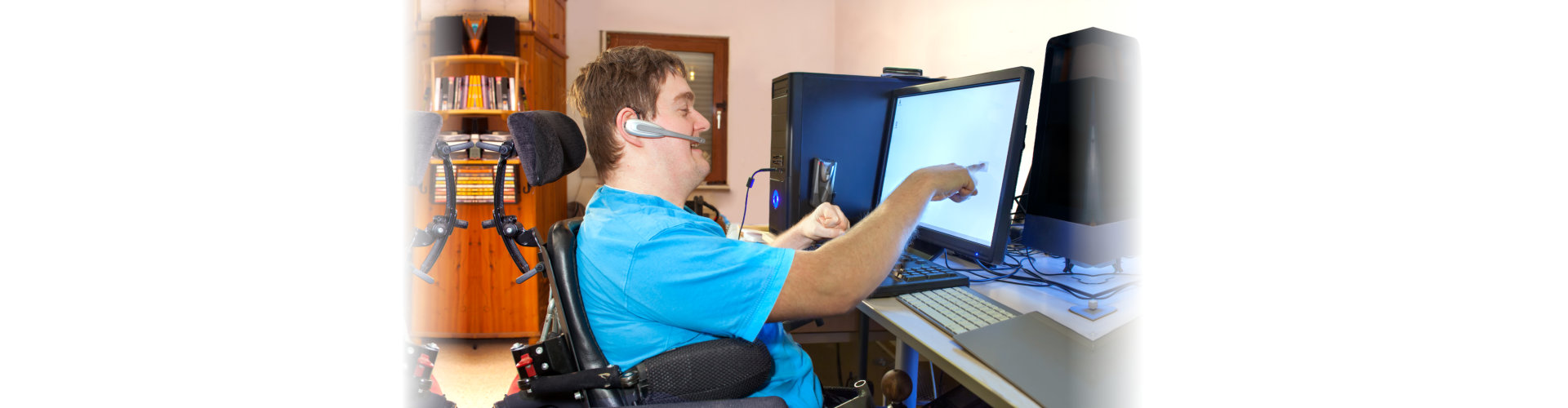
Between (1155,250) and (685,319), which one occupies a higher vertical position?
(1155,250)

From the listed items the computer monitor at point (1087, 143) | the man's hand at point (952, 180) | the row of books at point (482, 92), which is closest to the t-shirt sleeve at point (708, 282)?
the man's hand at point (952, 180)

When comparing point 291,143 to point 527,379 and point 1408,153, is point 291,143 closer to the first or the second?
point 1408,153

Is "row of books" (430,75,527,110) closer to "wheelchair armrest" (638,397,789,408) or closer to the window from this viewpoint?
the window

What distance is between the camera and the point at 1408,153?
309 millimetres

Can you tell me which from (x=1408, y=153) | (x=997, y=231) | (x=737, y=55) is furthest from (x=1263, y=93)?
(x=737, y=55)

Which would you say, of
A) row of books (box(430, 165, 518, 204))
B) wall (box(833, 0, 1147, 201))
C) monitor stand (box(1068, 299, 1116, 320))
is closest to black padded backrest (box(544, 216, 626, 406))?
monitor stand (box(1068, 299, 1116, 320))

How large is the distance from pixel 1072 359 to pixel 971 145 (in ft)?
2.03

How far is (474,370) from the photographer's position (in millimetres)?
3090

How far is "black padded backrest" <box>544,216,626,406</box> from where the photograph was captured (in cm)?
89

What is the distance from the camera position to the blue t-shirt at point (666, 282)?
89cm

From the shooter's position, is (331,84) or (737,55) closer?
(331,84)

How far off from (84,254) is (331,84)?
119mm

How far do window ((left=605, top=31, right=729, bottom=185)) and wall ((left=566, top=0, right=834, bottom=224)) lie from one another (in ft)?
0.13

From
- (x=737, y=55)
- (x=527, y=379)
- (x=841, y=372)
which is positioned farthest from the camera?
(x=737, y=55)
